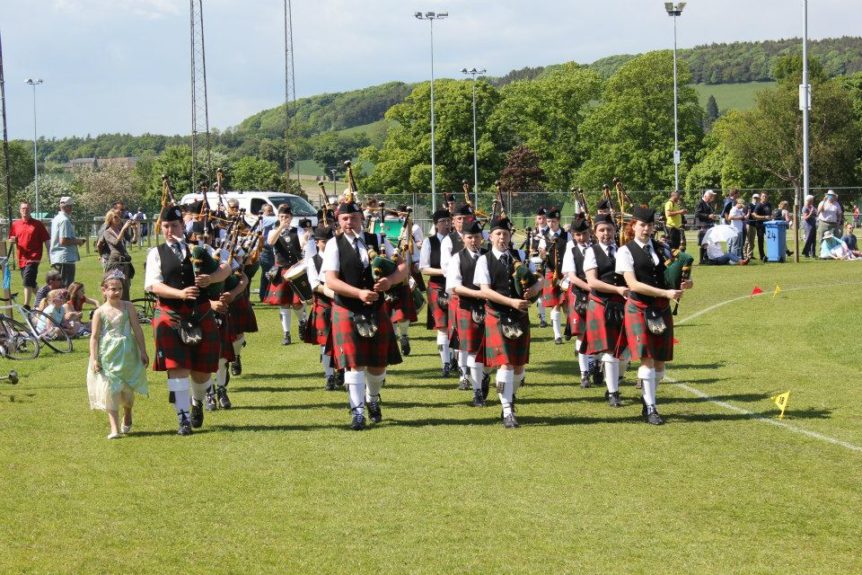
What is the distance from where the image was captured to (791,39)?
155750mm

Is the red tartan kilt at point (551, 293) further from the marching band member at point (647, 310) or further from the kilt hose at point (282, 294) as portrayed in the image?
the marching band member at point (647, 310)

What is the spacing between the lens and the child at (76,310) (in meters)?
16.5

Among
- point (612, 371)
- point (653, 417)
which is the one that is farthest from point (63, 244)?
point (653, 417)

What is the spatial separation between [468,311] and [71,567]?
5415 millimetres

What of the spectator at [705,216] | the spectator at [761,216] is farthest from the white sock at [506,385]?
the spectator at [761,216]

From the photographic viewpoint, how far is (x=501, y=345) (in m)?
9.84

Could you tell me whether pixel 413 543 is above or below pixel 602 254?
below

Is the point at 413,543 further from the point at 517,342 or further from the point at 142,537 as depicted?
the point at 517,342

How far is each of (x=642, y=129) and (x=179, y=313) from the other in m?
71.5

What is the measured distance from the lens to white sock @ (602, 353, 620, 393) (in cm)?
1079

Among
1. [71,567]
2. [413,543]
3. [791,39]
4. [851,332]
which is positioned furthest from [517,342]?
[791,39]

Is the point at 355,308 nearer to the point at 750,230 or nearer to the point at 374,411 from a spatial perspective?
the point at 374,411

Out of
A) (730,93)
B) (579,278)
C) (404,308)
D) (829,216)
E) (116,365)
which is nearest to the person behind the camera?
(116,365)

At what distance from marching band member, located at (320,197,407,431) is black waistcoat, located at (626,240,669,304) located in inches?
74.4
